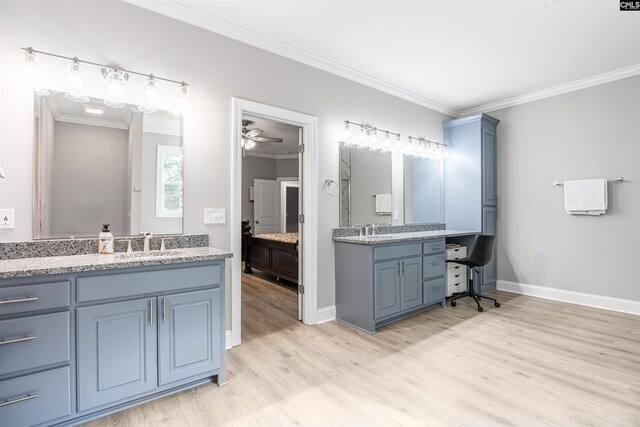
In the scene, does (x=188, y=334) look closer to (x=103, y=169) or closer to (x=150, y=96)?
(x=103, y=169)

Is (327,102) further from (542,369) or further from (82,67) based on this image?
(542,369)

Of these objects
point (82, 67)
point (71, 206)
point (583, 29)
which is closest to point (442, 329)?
point (583, 29)

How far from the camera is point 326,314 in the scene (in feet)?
10.5

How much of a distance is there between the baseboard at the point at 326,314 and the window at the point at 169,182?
1.66m

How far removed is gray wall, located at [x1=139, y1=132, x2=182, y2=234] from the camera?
2260 mm

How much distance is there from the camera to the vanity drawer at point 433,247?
3.37 m

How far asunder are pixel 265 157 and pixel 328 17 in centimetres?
560

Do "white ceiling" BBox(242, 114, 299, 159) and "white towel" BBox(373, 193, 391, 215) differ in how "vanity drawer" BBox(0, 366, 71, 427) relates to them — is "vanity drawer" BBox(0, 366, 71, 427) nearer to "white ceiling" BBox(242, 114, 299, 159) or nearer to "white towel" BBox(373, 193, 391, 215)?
"white towel" BBox(373, 193, 391, 215)

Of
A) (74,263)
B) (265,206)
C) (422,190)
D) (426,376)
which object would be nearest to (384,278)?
(426,376)

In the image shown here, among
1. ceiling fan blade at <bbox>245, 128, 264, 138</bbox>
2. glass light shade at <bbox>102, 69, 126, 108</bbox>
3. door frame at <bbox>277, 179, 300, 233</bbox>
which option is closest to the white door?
door frame at <bbox>277, 179, 300, 233</bbox>

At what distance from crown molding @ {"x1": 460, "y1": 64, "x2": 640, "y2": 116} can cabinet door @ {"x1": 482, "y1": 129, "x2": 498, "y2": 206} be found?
1.42ft

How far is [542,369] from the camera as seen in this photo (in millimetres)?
2219

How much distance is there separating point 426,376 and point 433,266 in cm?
153

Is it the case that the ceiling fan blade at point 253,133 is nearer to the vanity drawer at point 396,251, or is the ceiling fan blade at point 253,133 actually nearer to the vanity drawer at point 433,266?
the vanity drawer at point 396,251
